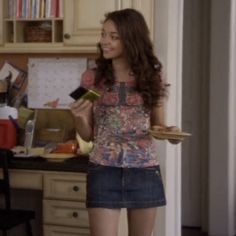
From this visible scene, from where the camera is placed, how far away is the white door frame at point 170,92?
2900mm

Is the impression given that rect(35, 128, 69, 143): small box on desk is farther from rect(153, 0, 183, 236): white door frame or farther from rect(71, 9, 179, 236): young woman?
rect(71, 9, 179, 236): young woman

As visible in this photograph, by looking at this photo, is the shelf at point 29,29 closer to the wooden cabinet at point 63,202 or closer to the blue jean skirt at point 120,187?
the wooden cabinet at point 63,202

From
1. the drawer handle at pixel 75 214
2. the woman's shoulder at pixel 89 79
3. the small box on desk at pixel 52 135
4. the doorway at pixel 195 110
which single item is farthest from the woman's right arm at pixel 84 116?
the doorway at pixel 195 110

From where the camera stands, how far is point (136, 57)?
2.14 metres

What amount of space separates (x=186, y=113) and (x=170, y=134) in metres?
2.62

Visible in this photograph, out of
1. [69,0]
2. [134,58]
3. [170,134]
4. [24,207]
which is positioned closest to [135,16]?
[134,58]

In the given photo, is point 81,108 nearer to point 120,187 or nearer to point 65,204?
point 120,187

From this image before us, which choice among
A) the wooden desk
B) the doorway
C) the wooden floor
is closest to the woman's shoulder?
the wooden desk

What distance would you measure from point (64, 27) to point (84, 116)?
118 cm

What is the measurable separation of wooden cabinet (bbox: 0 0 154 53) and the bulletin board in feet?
0.59

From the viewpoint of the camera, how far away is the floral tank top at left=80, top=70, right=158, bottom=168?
2078 millimetres

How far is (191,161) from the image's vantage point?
4727 mm

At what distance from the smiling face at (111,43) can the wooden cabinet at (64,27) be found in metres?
0.84

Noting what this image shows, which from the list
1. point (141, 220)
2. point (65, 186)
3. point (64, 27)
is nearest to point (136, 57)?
point (141, 220)
